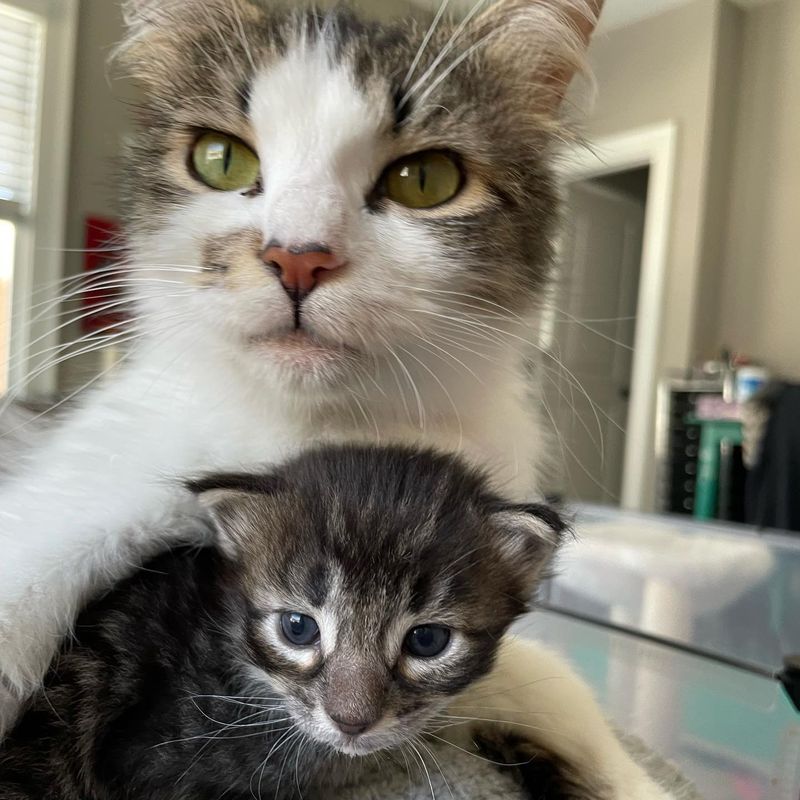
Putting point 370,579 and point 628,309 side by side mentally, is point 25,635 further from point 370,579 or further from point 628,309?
point 628,309

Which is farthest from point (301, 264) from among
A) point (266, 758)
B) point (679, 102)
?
point (679, 102)

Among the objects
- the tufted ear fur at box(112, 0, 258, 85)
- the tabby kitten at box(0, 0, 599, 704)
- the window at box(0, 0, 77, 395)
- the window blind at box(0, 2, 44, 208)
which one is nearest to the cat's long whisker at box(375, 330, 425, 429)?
the tabby kitten at box(0, 0, 599, 704)

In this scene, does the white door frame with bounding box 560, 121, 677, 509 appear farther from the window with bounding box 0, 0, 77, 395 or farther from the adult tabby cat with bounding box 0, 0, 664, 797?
the adult tabby cat with bounding box 0, 0, 664, 797

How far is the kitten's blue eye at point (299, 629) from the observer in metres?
0.61

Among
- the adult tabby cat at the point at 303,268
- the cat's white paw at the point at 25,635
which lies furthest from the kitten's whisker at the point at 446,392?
the cat's white paw at the point at 25,635

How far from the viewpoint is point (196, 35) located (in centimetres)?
75

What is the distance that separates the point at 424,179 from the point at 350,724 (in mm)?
445

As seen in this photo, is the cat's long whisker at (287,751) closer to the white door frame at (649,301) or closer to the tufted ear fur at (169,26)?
the tufted ear fur at (169,26)

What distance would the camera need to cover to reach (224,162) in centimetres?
69

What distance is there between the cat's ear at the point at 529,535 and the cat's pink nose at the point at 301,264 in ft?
0.78

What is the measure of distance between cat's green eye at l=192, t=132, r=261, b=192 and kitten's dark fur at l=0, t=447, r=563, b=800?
25cm

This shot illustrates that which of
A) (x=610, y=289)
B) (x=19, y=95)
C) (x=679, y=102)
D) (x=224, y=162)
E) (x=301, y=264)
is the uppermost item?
(x=679, y=102)

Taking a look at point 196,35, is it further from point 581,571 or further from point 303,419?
point 581,571

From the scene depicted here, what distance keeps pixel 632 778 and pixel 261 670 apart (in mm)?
319
